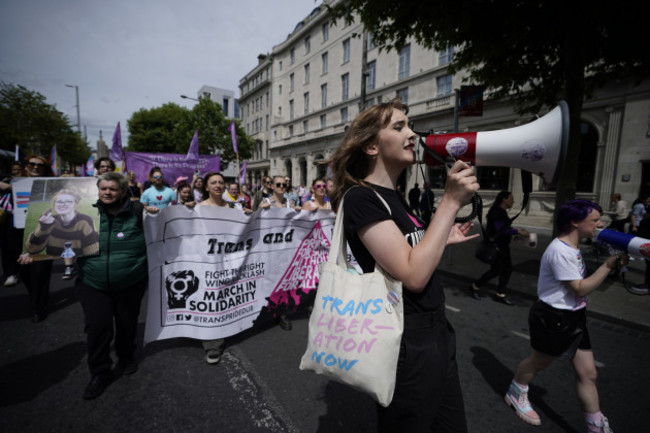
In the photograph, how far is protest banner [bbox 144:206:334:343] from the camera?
2.93m

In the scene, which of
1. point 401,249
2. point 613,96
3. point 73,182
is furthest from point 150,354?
point 613,96

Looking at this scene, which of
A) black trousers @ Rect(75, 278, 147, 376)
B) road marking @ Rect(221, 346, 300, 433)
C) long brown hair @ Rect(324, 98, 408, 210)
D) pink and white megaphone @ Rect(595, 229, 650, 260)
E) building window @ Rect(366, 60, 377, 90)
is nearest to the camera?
long brown hair @ Rect(324, 98, 408, 210)

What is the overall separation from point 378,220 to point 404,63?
23141mm

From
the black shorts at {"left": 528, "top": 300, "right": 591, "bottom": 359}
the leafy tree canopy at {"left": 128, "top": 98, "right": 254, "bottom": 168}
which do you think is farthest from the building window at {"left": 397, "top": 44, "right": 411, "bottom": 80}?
the black shorts at {"left": 528, "top": 300, "right": 591, "bottom": 359}

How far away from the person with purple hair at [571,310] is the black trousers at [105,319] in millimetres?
3388

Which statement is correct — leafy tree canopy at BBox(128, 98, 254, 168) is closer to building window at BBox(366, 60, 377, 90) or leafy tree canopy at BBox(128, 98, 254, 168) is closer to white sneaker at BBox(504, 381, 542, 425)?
building window at BBox(366, 60, 377, 90)

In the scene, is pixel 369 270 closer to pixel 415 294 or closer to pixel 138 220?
pixel 415 294

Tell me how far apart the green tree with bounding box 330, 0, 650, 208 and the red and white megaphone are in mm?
4106

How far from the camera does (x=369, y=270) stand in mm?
1224

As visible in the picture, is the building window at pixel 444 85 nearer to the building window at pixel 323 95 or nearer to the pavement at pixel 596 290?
the pavement at pixel 596 290

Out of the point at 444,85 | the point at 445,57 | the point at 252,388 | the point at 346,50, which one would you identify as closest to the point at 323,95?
the point at 346,50

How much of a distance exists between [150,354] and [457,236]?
3265mm

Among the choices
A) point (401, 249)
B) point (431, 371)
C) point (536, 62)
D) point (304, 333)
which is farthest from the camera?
point (536, 62)

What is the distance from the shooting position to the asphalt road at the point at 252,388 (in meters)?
2.20
